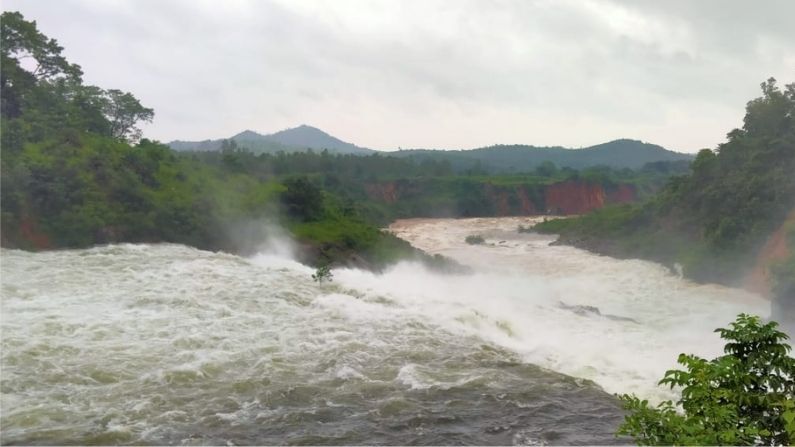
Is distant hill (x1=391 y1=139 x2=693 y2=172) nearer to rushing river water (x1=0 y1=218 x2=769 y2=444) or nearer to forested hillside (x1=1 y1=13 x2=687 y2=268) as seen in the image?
forested hillside (x1=1 y1=13 x2=687 y2=268)

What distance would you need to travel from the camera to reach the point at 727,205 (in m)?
32.2

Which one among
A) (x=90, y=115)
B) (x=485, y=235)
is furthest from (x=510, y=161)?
(x=90, y=115)

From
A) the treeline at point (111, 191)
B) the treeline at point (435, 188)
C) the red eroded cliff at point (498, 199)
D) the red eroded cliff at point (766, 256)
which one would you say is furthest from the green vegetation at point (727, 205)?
the red eroded cliff at point (498, 199)

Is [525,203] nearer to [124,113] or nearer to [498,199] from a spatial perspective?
[498,199]

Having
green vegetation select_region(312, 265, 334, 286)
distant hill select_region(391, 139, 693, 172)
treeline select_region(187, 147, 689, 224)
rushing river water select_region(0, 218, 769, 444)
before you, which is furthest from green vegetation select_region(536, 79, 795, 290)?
distant hill select_region(391, 139, 693, 172)

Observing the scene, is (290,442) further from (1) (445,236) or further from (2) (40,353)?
(1) (445,236)

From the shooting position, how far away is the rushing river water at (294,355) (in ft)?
31.6

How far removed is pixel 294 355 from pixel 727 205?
27.2 meters

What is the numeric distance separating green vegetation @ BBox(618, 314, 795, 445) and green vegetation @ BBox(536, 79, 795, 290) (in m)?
25.6

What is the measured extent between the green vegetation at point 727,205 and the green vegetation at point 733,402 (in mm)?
25618

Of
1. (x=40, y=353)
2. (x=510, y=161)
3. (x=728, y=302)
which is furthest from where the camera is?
(x=510, y=161)

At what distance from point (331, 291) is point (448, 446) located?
997cm

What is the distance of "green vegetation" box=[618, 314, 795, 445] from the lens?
4.82 metres

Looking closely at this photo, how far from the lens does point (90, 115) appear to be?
3020 centimetres
